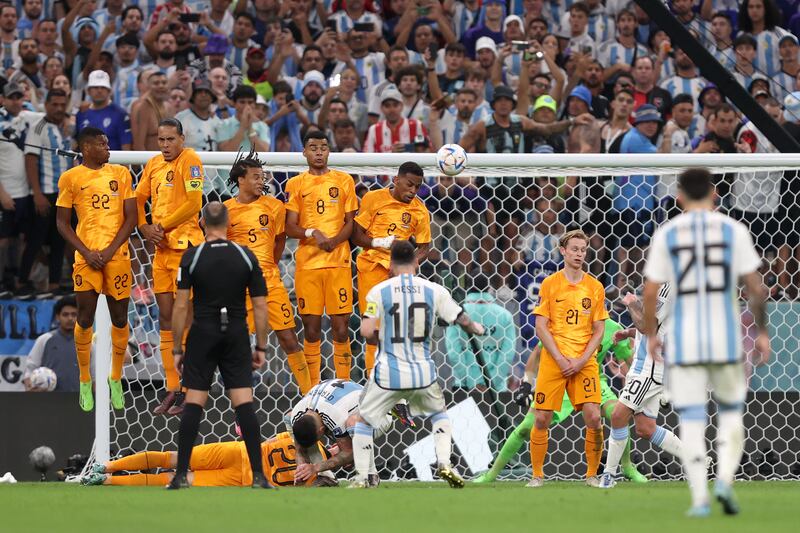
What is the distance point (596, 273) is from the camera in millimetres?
13859

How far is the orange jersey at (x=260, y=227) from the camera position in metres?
12.5

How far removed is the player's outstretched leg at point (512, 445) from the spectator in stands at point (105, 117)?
590 centimetres

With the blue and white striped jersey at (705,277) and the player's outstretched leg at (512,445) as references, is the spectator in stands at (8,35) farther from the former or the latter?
the blue and white striped jersey at (705,277)

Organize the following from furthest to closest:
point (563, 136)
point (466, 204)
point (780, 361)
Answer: point (563, 136) → point (466, 204) → point (780, 361)

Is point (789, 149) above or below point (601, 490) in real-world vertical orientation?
above

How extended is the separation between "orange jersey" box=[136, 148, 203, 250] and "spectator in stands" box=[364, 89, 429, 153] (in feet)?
12.2

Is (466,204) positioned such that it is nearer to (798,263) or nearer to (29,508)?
(798,263)

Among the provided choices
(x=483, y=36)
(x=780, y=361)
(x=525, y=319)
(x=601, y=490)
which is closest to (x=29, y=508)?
(x=601, y=490)

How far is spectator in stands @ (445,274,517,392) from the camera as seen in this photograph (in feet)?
43.5

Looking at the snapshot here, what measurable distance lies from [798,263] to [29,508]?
26.0 feet

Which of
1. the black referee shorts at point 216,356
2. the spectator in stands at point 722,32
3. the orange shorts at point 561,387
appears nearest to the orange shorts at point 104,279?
the black referee shorts at point 216,356

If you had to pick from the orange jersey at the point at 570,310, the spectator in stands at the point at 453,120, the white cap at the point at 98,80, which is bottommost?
the orange jersey at the point at 570,310

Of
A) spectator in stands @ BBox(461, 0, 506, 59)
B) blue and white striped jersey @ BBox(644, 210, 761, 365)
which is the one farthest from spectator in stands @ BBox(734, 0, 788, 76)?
blue and white striped jersey @ BBox(644, 210, 761, 365)

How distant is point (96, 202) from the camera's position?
12391mm
